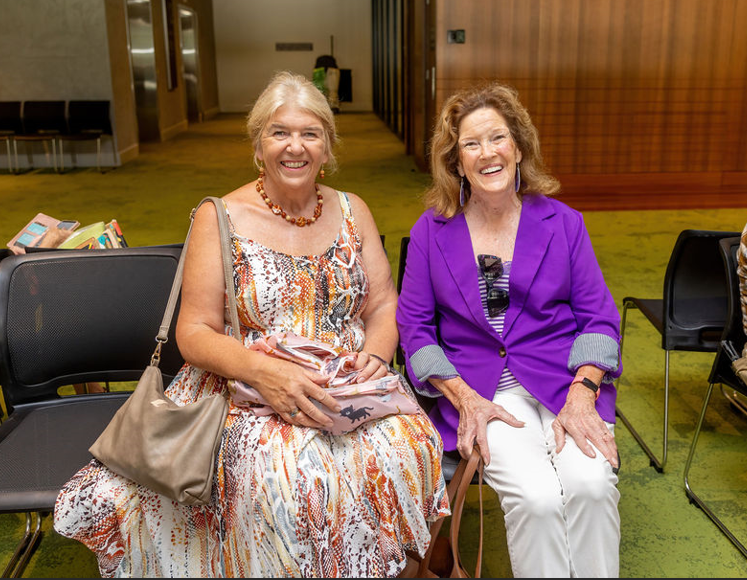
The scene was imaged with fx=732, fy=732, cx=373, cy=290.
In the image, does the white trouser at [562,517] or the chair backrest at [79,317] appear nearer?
the white trouser at [562,517]

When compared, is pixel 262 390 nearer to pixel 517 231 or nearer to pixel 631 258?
pixel 517 231

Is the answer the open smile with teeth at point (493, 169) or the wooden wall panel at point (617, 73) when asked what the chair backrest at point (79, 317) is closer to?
the open smile with teeth at point (493, 169)

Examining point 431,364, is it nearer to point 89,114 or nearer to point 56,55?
point 89,114

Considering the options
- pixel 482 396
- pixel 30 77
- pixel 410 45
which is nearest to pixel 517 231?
pixel 482 396

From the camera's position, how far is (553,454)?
1822 mm

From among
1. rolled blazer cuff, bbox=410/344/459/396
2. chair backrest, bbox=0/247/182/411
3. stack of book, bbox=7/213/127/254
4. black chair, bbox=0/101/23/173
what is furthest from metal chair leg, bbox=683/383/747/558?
black chair, bbox=0/101/23/173

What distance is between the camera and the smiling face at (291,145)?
6.70ft

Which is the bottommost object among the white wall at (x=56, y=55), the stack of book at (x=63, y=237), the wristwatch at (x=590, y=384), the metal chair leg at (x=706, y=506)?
the metal chair leg at (x=706, y=506)

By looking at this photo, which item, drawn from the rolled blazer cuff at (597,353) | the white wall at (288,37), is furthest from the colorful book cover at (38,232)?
the white wall at (288,37)

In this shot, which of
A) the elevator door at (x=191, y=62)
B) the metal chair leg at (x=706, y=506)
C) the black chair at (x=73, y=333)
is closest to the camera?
the black chair at (x=73, y=333)

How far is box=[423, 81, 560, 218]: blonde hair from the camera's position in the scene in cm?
213

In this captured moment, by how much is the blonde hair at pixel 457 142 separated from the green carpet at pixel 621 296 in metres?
0.77

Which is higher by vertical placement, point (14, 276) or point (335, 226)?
point (335, 226)

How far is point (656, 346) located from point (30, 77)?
9.76 m
